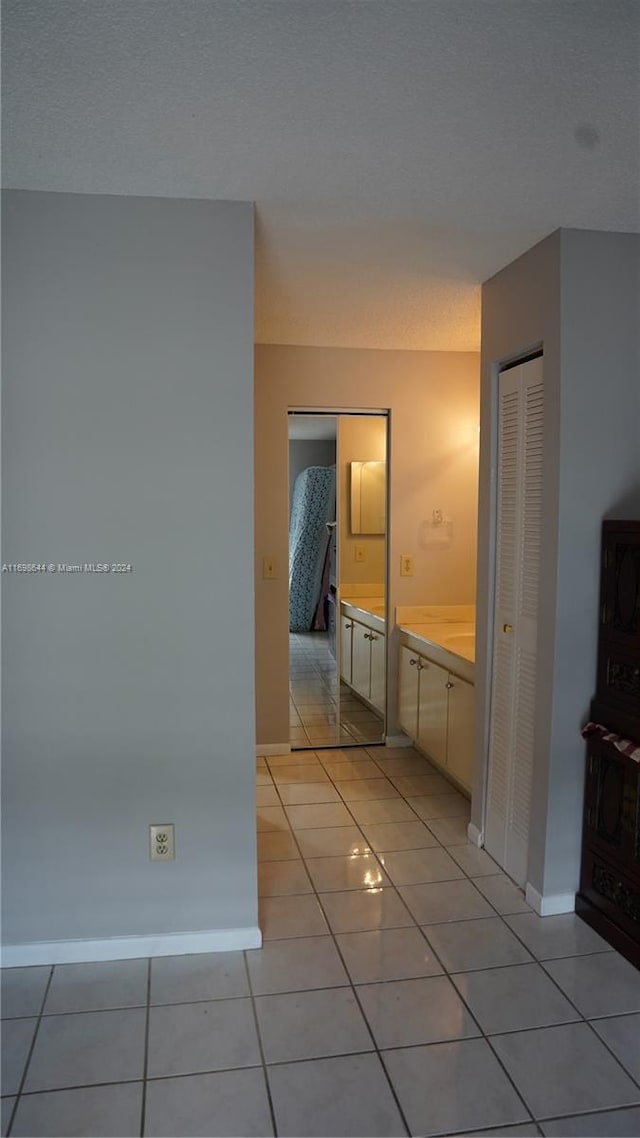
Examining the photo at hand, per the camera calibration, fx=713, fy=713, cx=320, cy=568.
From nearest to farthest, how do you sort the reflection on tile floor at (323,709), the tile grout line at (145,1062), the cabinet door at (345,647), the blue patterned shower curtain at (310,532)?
the tile grout line at (145,1062) → the reflection on tile floor at (323,709) → the cabinet door at (345,647) → the blue patterned shower curtain at (310,532)

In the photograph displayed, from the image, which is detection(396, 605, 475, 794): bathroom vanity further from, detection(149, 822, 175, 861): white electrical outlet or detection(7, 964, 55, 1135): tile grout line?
detection(7, 964, 55, 1135): tile grout line

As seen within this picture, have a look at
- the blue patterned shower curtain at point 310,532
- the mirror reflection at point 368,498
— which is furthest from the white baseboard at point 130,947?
the blue patterned shower curtain at point 310,532

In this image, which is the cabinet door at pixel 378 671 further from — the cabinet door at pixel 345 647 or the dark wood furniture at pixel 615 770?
the dark wood furniture at pixel 615 770

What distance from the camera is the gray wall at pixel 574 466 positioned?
2.45 m

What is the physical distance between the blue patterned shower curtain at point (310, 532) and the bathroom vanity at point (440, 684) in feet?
6.80

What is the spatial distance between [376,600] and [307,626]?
1884 mm

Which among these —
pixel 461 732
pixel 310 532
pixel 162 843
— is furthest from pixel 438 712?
pixel 310 532

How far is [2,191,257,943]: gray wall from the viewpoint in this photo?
219 centimetres

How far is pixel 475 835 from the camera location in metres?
3.12

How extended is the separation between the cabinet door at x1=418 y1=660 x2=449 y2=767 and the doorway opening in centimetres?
52

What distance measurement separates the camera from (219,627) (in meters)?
2.32

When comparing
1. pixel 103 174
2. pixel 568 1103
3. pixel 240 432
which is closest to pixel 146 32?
pixel 103 174

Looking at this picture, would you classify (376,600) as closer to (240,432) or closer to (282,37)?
(240,432)

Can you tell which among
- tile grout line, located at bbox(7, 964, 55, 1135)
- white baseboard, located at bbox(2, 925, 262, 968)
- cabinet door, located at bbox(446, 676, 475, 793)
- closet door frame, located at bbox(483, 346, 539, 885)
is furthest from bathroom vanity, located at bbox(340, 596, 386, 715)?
tile grout line, located at bbox(7, 964, 55, 1135)
